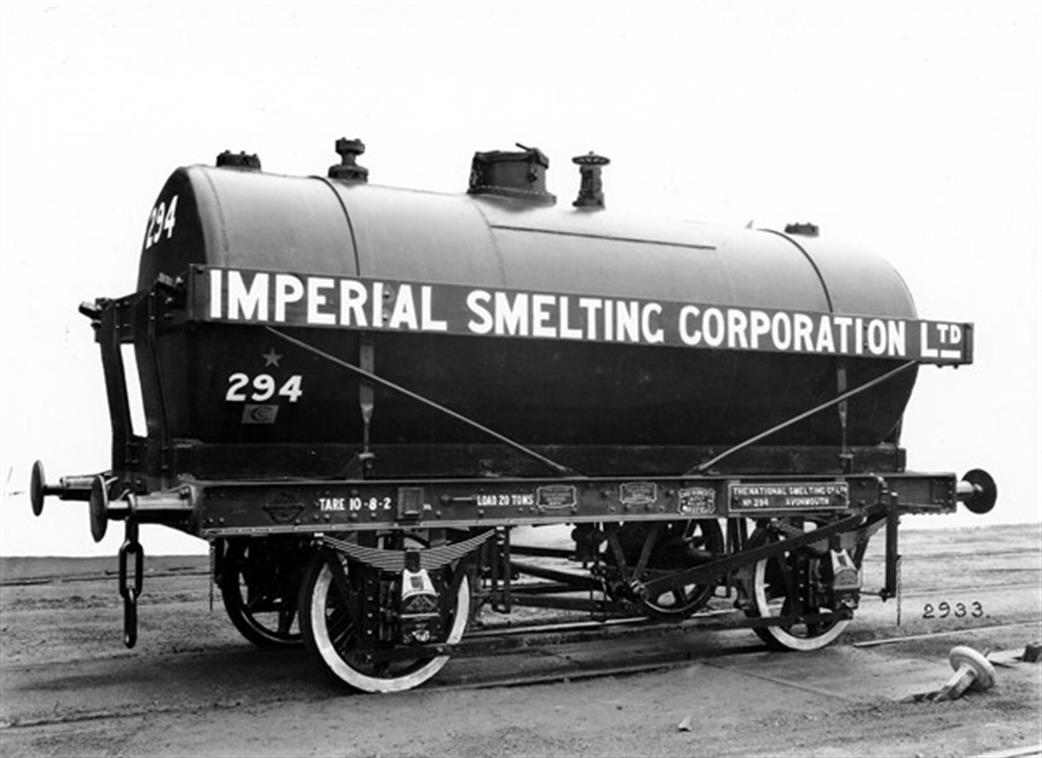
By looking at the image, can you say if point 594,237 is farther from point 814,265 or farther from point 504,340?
point 814,265

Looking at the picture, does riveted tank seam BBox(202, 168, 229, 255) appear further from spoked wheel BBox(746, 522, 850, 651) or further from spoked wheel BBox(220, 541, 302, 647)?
spoked wheel BBox(746, 522, 850, 651)

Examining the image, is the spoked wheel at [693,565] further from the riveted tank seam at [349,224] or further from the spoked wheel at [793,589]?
the riveted tank seam at [349,224]

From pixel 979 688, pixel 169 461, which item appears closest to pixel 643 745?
pixel 979 688

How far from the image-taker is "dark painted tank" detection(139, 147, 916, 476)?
26.1 feet

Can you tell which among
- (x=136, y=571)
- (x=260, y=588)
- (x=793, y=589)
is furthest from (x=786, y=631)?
(x=136, y=571)

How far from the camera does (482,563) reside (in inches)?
347

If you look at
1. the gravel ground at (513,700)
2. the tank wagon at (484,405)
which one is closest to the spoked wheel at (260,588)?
the tank wagon at (484,405)

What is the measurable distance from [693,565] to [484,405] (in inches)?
103

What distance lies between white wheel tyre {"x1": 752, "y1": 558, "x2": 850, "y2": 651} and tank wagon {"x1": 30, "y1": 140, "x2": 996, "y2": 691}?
28 mm

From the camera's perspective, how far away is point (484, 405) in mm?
8633

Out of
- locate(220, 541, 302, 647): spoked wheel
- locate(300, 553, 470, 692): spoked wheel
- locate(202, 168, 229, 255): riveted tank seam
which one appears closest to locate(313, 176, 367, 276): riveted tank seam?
locate(202, 168, 229, 255): riveted tank seam

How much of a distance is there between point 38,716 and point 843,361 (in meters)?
6.23

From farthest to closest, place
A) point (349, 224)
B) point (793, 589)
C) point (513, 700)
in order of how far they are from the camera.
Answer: point (793, 589) < point (349, 224) < point (513, 700)

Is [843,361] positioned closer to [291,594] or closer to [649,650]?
[649,650]
